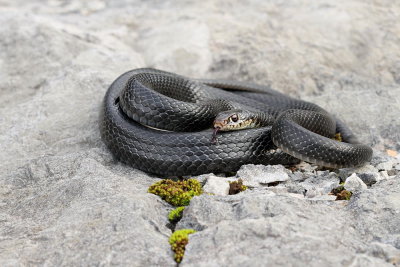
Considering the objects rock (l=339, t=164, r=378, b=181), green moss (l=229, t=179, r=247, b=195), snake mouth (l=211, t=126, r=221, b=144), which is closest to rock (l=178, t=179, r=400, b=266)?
green moss (l=229, t=179, r=247, b=195)

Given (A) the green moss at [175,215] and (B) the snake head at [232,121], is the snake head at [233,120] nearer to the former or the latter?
(B) the snake head at [232,121]

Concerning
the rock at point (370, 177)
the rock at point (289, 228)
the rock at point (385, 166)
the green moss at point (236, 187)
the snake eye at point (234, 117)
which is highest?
the rock at point (289, 228)

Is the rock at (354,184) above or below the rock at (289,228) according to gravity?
below

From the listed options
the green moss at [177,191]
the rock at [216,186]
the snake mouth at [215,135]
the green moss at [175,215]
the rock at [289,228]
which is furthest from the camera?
the snake mouth at [215,135]

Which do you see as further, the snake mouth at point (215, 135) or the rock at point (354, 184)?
the snake mouth at point (215, 135)

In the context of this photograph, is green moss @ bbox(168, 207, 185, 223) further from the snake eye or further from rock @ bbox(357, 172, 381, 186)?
rock @ bbox(357, 172, 381, 186)

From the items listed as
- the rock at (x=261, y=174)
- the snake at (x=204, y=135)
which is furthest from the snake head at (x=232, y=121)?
the rock at (x=261, y=174)

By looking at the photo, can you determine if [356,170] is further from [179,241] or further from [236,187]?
[179,241]

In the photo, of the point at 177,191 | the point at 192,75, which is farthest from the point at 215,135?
the point at 192,75

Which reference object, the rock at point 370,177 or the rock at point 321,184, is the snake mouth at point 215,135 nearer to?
the rock at point 321,184

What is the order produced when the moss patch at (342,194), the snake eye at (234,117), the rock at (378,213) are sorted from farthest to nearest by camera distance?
the snake eye at (234,117), the moss patch at (342,194), the rock at (378,213)
